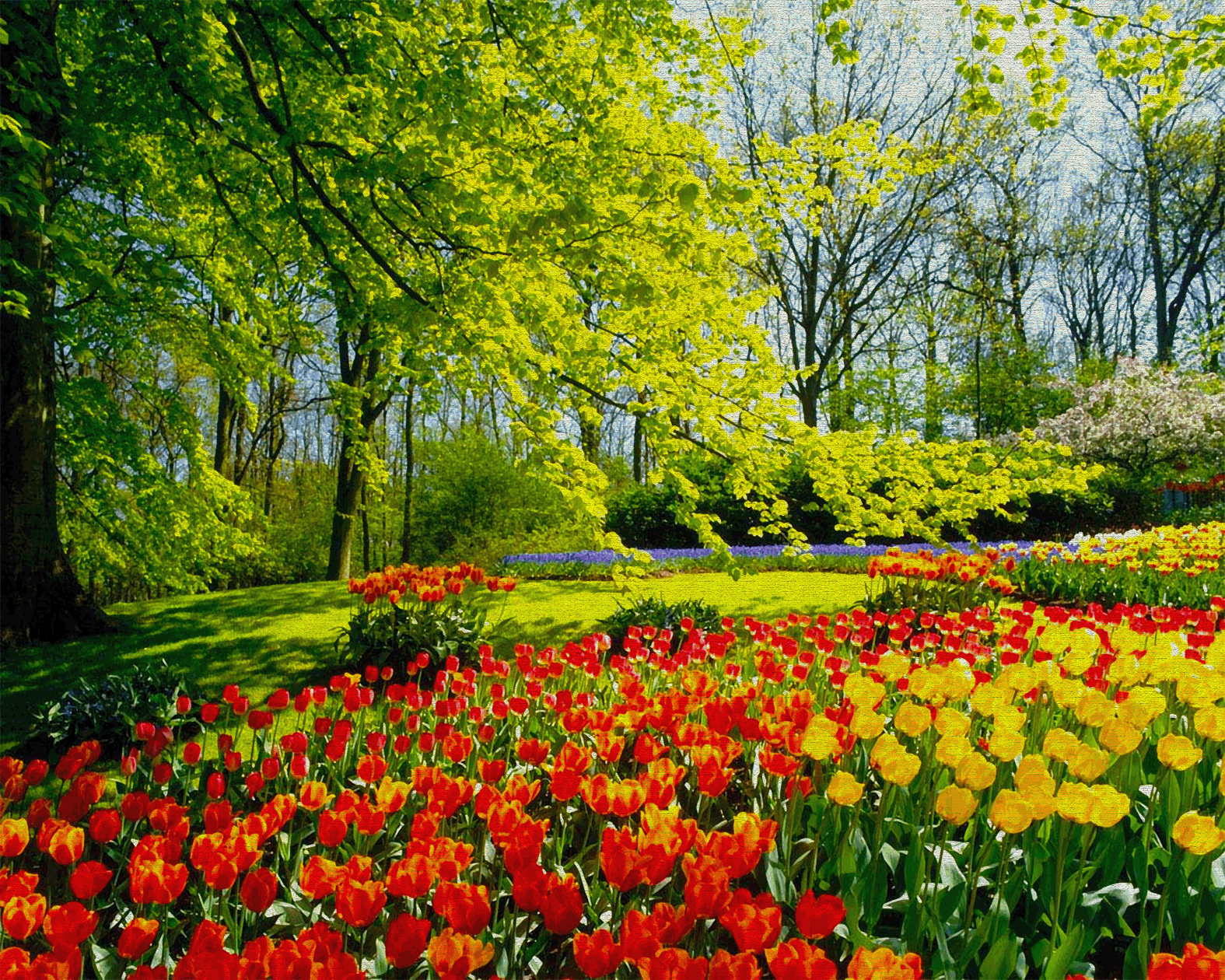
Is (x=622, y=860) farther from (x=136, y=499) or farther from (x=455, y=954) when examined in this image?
(x=136, y=499)

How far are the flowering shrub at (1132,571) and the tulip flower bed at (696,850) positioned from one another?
14.3ft

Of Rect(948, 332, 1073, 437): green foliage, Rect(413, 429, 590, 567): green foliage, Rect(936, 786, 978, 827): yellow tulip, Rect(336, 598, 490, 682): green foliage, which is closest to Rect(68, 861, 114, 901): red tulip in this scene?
Rect(936, 786, 978, 827): yellow tulip

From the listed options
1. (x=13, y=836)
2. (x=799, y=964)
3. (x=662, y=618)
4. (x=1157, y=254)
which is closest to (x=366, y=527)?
(x=662, y=618)

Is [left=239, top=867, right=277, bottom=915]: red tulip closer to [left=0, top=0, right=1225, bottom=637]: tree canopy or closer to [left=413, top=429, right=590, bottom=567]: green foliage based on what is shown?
[left=0, top=0, right=1225, bottom=637]: tree canopy

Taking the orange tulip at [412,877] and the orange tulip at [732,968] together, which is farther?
the orange tulip at [412,877]

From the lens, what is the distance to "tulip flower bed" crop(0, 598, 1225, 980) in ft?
4.56

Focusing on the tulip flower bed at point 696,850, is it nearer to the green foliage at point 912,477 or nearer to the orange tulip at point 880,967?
the orange tulip at point 880,967

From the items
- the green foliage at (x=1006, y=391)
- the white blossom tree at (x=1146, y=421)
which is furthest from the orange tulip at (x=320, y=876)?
the green foliage at (x=1006, y=391)

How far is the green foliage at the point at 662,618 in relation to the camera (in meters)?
6.63

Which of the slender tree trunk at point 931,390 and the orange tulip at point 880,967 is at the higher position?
the slender tree trunk at point 931,390

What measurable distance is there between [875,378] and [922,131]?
23.4ft

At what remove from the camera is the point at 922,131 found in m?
21.2

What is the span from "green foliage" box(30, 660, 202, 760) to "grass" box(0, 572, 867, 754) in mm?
491

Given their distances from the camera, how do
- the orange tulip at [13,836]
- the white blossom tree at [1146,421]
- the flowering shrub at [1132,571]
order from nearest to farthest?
the orange tulip at [13,836], the flowering shrub at [1132,571], the white blossom tree at [1146,421]
